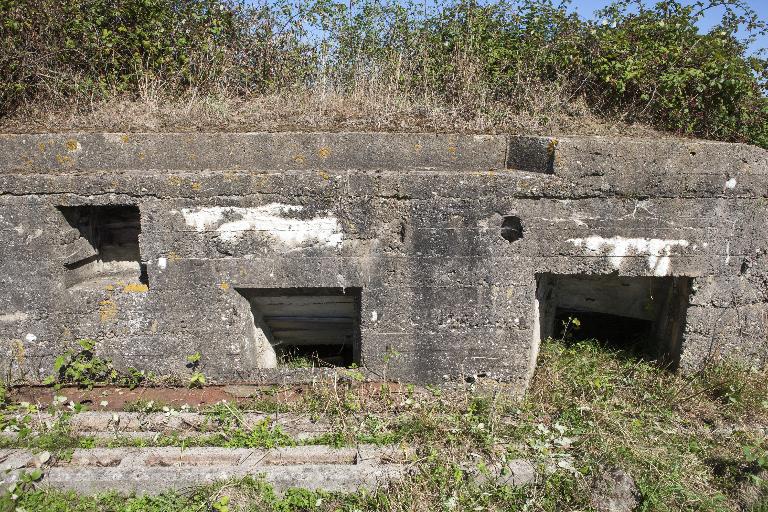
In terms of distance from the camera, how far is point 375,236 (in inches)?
149

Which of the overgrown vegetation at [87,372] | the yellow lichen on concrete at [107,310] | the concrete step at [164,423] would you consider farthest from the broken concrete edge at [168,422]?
the yellow lichen on concrete at [107,310]

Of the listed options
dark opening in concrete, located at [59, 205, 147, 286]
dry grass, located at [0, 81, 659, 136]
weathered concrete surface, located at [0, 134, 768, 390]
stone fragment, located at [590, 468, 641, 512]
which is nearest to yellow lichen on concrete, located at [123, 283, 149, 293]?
weathered concrete surface, located at [0, 134, 768, 390]

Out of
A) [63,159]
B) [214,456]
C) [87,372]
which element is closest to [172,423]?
[214,456]

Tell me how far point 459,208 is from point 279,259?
134 centimetres

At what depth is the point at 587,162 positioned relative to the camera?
12.1 feet

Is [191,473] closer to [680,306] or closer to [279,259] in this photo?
[279,259]

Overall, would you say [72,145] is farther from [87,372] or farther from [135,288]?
[87,372]

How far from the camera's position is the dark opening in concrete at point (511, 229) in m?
3.80

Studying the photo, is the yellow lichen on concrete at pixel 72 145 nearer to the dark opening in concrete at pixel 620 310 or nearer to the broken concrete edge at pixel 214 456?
the broken concrete edge at pixel 214 456

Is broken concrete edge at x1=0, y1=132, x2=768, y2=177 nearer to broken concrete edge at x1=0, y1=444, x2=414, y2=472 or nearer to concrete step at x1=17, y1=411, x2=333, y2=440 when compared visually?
concrete step at x1=17, y1=411, x2=333, y2=440

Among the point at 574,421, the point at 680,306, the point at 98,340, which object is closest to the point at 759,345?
the point at 680,306

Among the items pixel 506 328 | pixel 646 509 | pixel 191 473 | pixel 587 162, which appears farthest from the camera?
pixel 506 328

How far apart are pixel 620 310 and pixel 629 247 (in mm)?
1377

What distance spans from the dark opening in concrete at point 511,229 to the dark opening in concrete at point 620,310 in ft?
1.77
